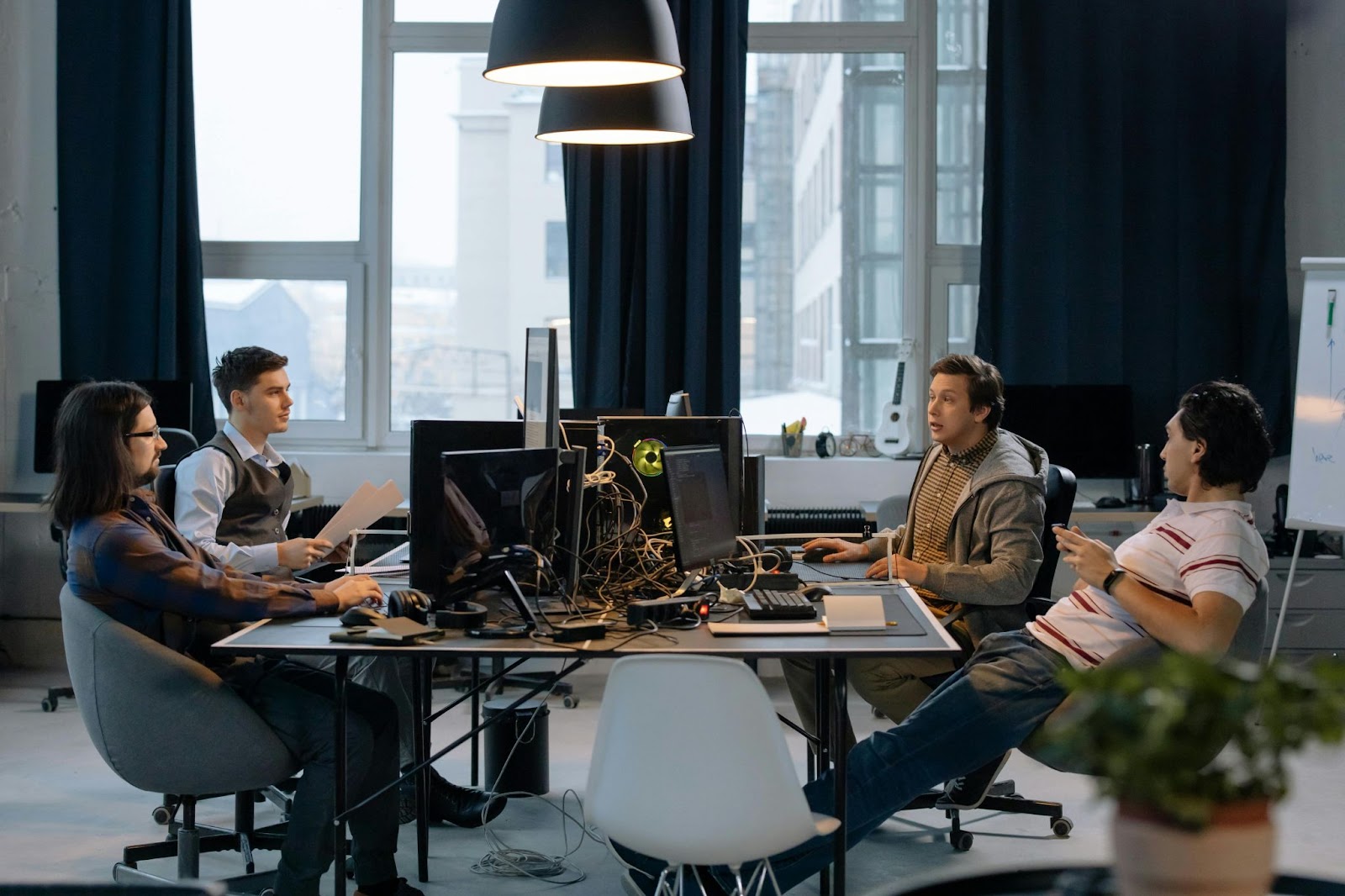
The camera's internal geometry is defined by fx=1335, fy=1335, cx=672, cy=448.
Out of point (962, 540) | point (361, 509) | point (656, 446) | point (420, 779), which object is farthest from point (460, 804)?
point (962, 540)

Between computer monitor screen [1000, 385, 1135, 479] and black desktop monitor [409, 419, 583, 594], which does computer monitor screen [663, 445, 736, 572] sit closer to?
black desktop monitor [409, 419, 583, 594]

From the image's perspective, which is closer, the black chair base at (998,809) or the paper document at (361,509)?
the paper document at (361,509)

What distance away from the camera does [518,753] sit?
3.82 metres

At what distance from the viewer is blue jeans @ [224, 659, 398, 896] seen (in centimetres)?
274

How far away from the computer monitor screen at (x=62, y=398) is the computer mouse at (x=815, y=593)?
3.11 m

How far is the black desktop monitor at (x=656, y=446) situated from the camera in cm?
335

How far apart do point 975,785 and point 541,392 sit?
1.38 metres

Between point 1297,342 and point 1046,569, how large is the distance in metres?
2.57

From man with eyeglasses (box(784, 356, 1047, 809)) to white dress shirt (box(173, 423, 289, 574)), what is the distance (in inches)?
55.4

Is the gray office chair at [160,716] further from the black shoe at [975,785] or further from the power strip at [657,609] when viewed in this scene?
the black shoe at [975,785]

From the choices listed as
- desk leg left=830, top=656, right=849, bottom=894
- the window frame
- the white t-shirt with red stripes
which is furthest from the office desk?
the window frame

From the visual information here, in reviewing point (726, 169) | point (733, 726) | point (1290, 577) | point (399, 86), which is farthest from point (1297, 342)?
point (733, 726)

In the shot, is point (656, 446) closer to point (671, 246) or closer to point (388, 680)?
point (388, 680)

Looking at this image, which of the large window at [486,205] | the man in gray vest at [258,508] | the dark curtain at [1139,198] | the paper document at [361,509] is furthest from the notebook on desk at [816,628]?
the large window at [486,205]
